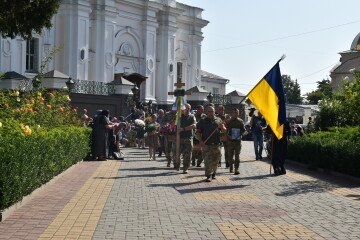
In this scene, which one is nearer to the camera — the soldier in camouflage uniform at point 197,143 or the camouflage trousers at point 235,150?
the camouflage trousers at point 235,150

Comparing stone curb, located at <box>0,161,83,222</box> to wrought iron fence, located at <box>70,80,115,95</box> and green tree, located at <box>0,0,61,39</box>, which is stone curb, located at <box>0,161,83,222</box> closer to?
green tree, located at <box>0,0,61,39</box>

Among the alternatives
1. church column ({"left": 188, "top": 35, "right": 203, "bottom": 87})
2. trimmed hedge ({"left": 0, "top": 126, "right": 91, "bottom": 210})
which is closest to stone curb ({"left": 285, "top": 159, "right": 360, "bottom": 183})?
trimmed hedge ({"left": 0, "top": 126, "right": 91, "bottom": 210})

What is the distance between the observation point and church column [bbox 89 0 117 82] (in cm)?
3994

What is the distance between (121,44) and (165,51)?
14.8 feet

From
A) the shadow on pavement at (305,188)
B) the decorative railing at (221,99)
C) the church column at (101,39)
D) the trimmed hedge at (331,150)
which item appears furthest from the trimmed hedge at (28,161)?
the decorative railing at (221,99)

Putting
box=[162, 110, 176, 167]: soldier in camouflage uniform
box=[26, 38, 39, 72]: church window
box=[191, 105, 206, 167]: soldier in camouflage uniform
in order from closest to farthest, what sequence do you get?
box=[191, 105, 206, 167]: soldier in camouflage uniform, box=[162, 110, 176, 167]: soldier in camouflage uniform, box=[26, 38, 39, 72]: church window

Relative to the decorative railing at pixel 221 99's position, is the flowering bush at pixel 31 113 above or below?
below

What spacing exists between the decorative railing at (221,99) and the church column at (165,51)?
4.75 meters

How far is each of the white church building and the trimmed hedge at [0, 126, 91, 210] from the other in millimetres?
20037

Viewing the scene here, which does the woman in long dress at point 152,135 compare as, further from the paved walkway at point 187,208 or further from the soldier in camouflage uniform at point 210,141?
the soldier in camouflage uniform at point 210,141

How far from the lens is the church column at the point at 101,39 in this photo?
39.9m

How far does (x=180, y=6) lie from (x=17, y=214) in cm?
4123

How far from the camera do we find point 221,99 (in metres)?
43.6

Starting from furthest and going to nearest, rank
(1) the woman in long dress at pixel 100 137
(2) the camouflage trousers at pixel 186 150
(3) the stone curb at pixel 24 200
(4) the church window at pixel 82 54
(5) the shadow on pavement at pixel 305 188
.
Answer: (4) the church window at pixel 82 54 < (1) the woman in long dress at pixel 100 137 < (2) the camouflage trousers at pixel 186 150 < (5) the shadow on pavement at pixel 305 188 < (3) the stone curb at pixel 24 200
